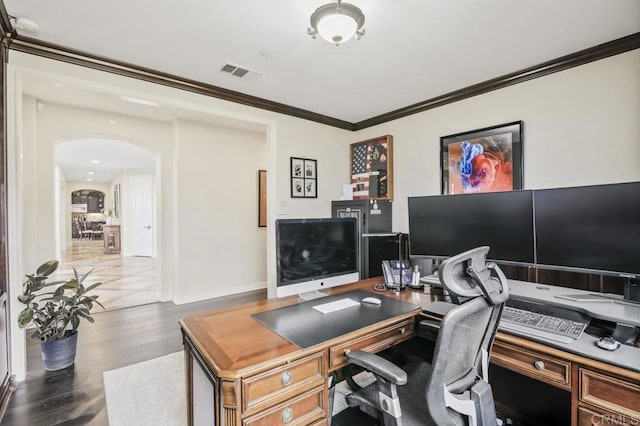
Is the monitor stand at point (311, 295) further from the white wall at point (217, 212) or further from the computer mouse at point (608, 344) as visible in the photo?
the white wall at point (217, 212)

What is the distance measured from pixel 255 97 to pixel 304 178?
3.67 ft

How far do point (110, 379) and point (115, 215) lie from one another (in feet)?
32.1

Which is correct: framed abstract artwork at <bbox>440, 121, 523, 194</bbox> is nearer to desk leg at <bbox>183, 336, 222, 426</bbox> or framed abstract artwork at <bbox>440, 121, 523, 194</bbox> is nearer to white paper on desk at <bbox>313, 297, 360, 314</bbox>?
white paper on desk at <bbox>313, 297, 360, 314</bbox>

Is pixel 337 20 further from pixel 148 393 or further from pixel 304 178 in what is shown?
pixel 148 393

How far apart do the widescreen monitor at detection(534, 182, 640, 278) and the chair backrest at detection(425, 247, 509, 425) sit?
0.87 meters

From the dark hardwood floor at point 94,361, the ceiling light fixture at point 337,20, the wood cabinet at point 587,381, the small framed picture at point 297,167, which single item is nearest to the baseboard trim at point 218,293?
the dark hardwood floor at point 94,361

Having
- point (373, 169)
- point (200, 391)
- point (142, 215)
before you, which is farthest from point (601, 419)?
point (142, 215)

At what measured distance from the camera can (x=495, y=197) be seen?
2.03 m

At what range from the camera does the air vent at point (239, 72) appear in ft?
8.64

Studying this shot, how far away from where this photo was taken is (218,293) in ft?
15.1

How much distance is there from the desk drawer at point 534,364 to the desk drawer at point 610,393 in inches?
2.3

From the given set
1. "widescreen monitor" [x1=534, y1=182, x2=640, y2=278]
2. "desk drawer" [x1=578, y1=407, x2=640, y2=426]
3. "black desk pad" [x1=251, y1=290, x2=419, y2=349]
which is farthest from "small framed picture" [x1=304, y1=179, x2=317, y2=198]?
"desk drawer" [x1=578, y1=407, x2=640, y2=426]

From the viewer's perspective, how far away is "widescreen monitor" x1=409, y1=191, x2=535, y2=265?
192 centimetres

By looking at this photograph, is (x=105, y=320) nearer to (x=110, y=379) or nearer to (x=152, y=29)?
(x=110, y=379)
